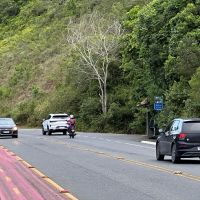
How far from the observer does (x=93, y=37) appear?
219ft

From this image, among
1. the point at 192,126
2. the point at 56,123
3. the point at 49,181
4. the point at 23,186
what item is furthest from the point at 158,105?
the point at 23,186

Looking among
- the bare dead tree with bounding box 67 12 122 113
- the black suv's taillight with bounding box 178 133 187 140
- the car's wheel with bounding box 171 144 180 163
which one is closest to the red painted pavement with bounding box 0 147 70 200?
the car's wheel with bounding box 171 144 180 163

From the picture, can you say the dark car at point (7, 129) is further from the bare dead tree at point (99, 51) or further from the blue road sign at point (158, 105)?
the bare dead tree at point (99, 51)

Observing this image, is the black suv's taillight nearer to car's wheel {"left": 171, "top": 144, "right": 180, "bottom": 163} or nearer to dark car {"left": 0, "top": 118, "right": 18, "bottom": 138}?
car's wheel {"left": 171, "top": 144, "right": 180, "bottom": 163}

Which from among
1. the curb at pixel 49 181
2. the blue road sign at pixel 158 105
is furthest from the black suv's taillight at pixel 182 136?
the blue road sign at pixel 158 105

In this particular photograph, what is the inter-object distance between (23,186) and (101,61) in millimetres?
51133

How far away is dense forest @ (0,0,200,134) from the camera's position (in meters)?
45.6

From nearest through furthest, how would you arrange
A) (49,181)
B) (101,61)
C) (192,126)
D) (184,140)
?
(49,181) → (184,140) → (192,126) → (101,61)

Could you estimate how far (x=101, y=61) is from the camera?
66.2m

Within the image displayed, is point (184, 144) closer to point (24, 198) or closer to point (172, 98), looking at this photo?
point (24, 198)

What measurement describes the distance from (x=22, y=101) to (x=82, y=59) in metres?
16.7

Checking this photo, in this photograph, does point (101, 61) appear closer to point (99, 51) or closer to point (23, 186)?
point (99, 51)

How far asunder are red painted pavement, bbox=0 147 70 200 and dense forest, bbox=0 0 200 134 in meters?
21.2

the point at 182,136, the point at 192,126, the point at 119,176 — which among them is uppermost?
the point at 192,126
